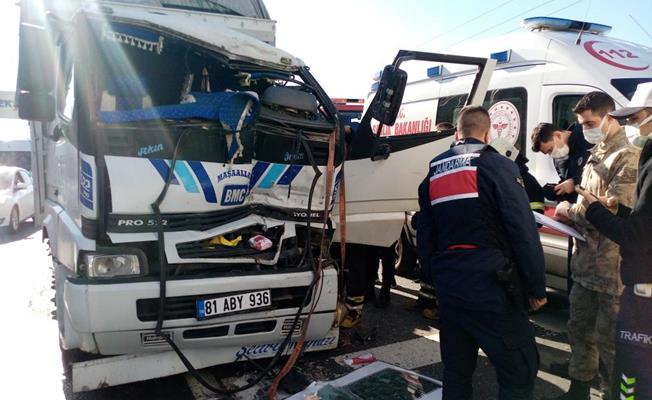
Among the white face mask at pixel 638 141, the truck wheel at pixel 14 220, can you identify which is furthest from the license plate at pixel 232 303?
the truck wheel at pixel 14 220

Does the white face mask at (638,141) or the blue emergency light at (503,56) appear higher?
the blue emergency light at (503,56)

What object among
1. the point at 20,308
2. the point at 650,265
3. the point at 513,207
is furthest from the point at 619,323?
the point at 20,308

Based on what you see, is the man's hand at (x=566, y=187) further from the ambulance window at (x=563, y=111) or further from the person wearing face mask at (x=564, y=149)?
the ambulance window at (x=563, y=111)

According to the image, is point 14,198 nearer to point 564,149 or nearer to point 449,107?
point 449,107

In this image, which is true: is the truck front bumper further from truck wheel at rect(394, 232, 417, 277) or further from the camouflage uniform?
truck wheel at rect(394, 232, 417, 277)

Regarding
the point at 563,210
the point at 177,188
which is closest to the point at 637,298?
the point at 563,210

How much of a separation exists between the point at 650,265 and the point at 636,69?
344 cm

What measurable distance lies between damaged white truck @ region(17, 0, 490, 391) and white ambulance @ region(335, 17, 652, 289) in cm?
54

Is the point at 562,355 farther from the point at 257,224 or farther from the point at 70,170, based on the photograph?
the point at 70,170

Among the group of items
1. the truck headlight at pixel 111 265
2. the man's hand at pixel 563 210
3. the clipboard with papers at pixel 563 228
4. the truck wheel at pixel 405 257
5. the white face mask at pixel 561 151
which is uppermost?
the white face mask at pixel 561 151

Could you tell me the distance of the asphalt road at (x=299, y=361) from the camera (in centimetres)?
349

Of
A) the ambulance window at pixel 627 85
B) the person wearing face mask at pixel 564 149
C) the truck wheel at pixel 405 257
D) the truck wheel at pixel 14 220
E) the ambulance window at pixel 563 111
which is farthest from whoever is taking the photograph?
the truck wheel at pixel 14 220

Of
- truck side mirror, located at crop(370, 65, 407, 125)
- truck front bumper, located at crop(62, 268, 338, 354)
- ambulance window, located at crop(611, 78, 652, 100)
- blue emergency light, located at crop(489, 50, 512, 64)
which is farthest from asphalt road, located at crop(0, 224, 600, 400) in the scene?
blue emergency light, located at crop(489, 50, 512, 64)

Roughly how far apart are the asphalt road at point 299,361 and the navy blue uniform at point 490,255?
121cm
